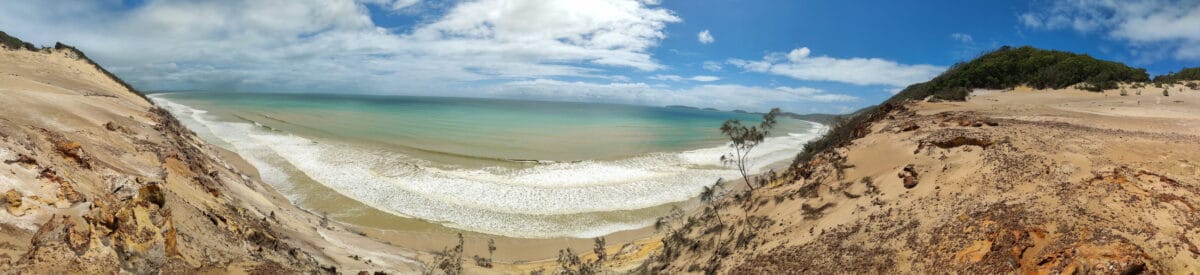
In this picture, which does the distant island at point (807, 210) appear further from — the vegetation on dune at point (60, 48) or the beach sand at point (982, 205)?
the vegetation on dune at point (60, 48)

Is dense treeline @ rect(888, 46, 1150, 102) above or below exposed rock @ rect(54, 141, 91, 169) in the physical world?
above

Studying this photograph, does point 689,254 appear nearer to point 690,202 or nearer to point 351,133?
point 690,202

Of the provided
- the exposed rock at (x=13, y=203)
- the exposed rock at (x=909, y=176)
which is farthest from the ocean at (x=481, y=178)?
the exposed rock at (x=13, y=203)

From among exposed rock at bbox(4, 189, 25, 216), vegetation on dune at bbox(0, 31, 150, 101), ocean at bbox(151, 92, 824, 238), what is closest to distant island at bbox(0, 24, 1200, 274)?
exposed rock at bbox(4, 189, 25, 216)

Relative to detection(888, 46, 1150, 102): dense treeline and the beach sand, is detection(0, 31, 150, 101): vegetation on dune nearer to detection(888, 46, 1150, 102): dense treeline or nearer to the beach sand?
the beach sand

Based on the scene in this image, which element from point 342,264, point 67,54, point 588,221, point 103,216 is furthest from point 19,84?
point 67,54

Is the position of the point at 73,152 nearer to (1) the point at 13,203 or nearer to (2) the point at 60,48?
(1) the point at 13,203
